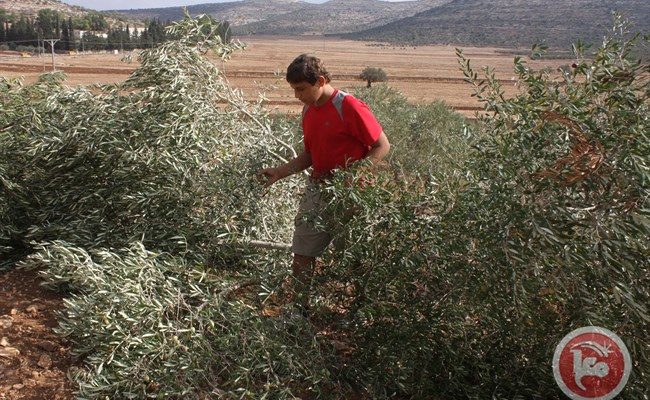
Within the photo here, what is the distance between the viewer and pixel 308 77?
362cm

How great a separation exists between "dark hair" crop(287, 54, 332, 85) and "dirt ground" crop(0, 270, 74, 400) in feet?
6.22

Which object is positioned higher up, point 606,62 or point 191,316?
point 606,62

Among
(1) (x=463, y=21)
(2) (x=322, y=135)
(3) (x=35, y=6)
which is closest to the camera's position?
(2) (x=322, y=135)

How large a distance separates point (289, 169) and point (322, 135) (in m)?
0.38

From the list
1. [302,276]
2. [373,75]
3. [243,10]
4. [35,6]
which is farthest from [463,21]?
[302,276]

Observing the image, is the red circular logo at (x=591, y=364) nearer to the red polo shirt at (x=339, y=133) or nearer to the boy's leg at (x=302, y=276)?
the boy's leg at (x=302, y=276)

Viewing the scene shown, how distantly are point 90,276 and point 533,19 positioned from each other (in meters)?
98.4

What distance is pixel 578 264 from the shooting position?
281 cm

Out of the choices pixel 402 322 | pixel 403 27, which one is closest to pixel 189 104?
pixel 402 322

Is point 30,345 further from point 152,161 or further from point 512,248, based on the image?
point 512,248

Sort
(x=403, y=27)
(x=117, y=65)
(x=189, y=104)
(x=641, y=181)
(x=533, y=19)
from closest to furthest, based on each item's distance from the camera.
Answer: (x=641, y=181), (x=189, y=104), (x=117, y=65), (x=533, y=19), (x=403, y=27)

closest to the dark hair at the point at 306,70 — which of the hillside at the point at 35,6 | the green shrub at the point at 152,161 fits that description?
the green shrub at the point at 152,161

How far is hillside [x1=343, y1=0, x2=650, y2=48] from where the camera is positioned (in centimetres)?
7775

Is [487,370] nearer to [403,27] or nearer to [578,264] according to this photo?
[578,264]
